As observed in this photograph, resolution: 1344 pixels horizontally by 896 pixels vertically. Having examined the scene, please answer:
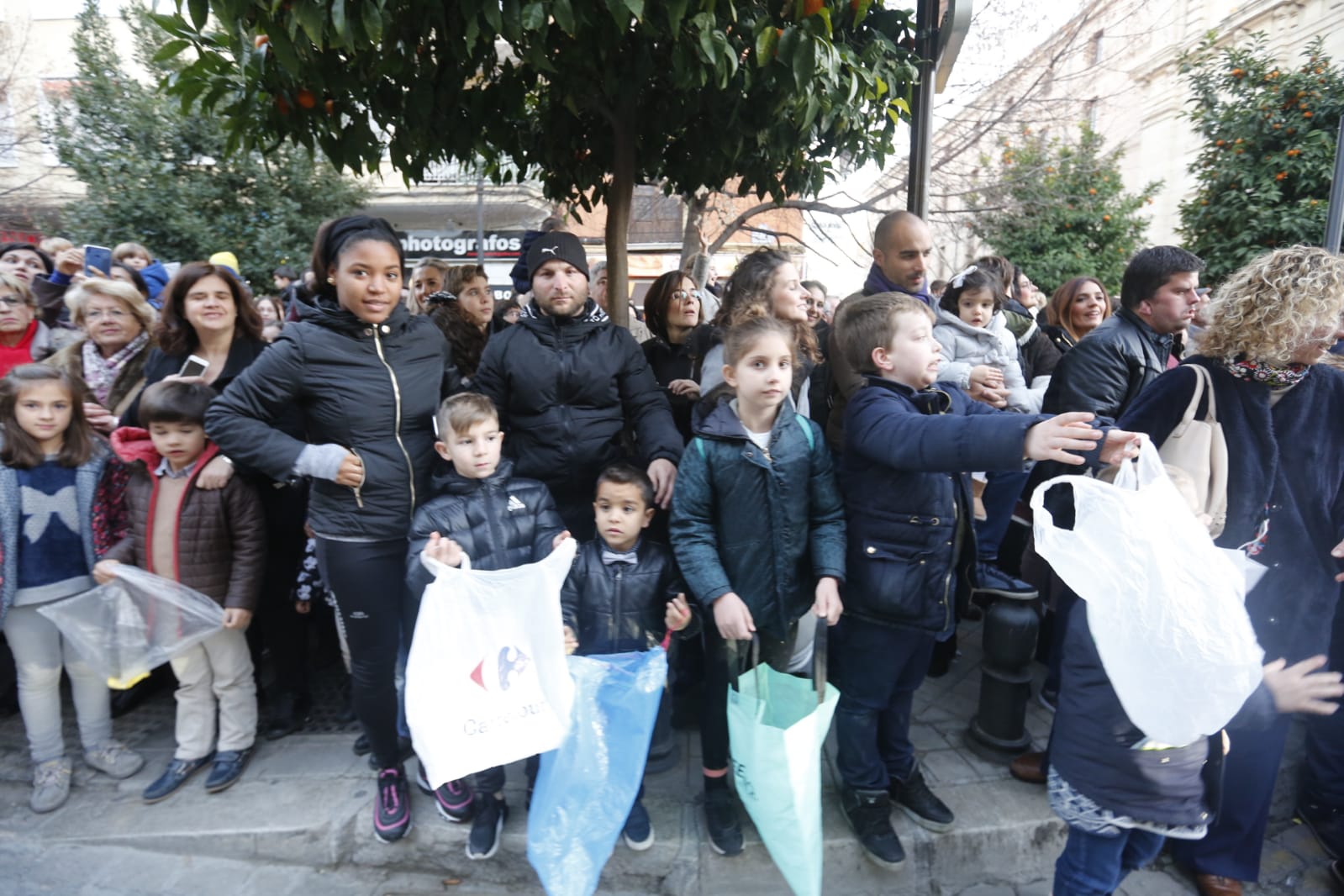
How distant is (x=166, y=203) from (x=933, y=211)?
10436 millimetres

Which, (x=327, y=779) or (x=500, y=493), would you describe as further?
(x=327, y=779)

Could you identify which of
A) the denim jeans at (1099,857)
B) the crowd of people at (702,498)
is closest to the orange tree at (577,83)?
the crowd of people at (702,498)

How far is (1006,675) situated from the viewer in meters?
2.91

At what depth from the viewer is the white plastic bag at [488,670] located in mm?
2121

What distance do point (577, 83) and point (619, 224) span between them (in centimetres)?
84

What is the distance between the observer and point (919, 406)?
220 cm

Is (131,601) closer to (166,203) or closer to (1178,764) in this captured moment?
(1178,764)

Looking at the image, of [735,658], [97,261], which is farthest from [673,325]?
[97,261]

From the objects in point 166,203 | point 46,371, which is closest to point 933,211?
point 46,371

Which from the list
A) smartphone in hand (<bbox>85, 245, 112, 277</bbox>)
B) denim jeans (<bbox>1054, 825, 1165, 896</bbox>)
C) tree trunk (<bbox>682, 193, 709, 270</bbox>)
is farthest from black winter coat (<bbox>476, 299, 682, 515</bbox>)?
tree trunk (<bbox>682, 193, 709, 270</bbox>)

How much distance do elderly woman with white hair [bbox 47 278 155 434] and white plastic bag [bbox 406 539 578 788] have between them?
2112mm

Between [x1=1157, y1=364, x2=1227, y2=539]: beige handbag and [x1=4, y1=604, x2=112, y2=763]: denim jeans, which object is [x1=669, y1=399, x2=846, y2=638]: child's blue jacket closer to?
[x1=1157, y1=364, x2=1227, y2=539]: beige handbag

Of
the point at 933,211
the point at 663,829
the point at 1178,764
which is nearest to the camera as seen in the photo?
the point at 1178,764

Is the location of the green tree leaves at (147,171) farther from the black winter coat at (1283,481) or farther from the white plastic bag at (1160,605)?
the white plastic bag at (1160,605)
